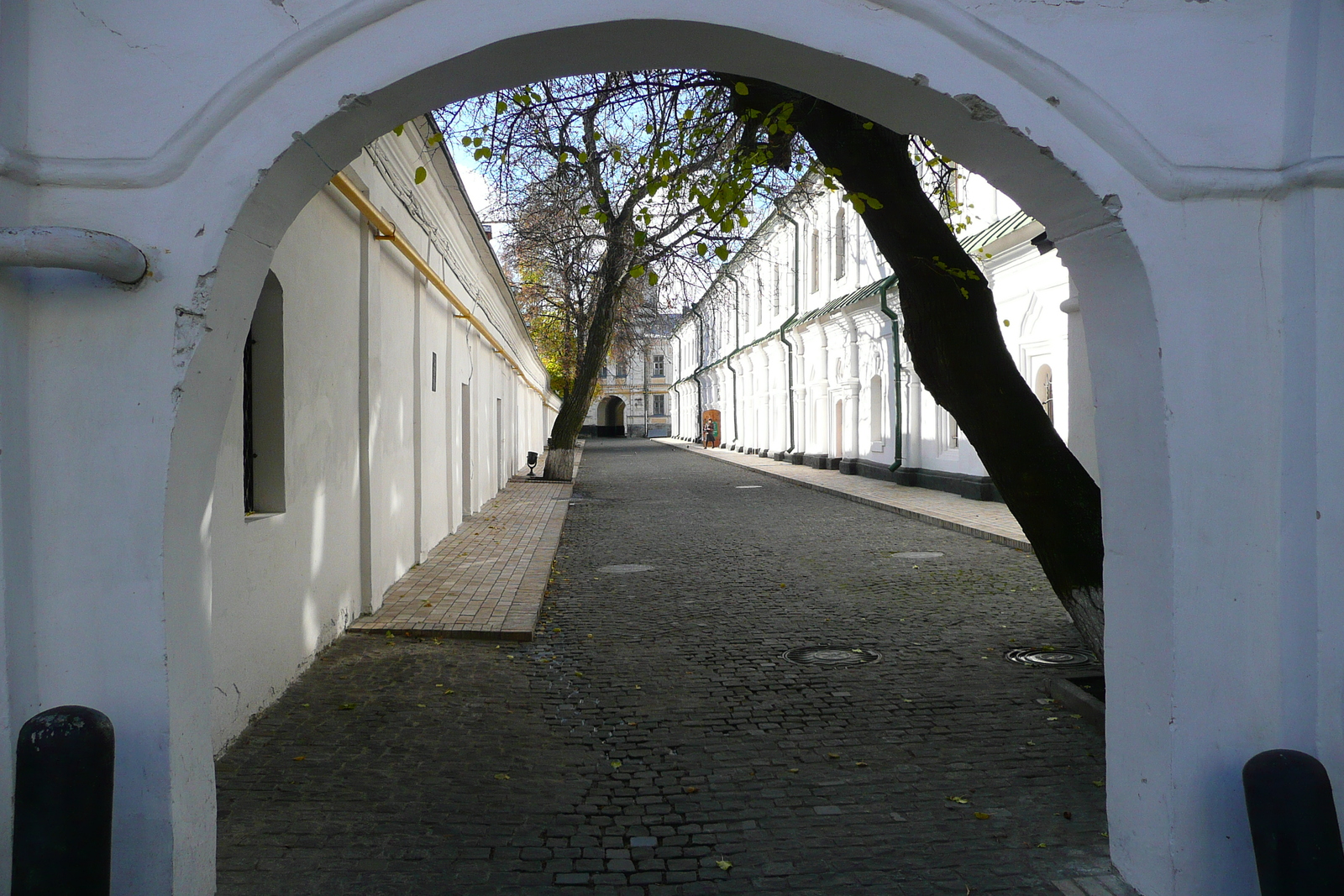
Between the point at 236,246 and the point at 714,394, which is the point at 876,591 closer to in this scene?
the point at 236,246

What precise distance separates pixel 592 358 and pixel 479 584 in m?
11.4

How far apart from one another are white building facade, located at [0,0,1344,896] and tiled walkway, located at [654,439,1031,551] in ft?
18.8

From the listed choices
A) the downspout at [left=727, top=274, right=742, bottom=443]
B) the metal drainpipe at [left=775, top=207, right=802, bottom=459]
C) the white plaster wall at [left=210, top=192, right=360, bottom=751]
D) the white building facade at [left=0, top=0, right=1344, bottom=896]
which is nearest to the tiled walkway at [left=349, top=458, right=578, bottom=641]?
the white plaster wall at [left=210, top=192, right=360, bottom=751]

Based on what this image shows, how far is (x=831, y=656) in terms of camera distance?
608 cm

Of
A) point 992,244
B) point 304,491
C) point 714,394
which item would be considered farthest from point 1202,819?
point 714,394

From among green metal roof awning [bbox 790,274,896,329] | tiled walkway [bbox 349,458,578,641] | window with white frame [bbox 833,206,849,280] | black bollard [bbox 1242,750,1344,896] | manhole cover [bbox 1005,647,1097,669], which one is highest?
window with white frame [bbox 833,206,849,280]

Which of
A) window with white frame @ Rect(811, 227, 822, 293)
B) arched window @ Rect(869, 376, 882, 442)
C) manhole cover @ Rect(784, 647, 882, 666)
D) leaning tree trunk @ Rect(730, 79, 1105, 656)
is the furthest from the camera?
window with white frame @ Rect(811, 227, 822, 293)

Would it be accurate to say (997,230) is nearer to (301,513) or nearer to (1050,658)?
(1050,658)

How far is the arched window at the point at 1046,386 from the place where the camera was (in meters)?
14.0

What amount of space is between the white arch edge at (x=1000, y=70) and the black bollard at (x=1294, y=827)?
1599 mm

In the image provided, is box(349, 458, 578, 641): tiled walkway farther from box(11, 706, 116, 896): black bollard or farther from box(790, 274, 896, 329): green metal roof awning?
→ box(790, 274, 896, 329): green metal roof awning

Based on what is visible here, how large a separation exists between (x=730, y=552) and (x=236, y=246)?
8694 mm

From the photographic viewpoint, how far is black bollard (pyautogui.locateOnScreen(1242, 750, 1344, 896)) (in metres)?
2.40

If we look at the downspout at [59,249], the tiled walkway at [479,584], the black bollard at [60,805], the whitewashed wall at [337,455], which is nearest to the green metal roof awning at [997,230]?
the tiled walkway at [479,584]
